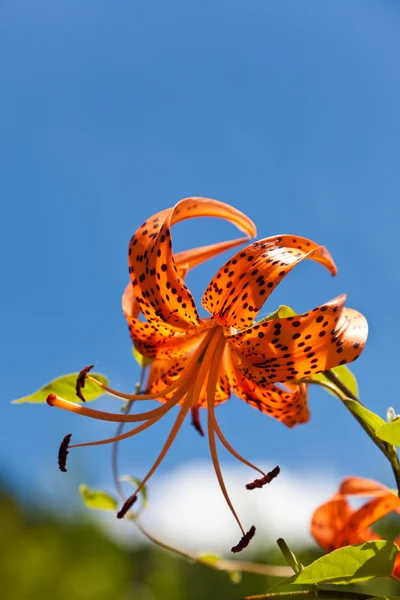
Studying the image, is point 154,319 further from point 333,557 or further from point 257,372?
point 333,557

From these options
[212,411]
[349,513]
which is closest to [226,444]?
[212,411]

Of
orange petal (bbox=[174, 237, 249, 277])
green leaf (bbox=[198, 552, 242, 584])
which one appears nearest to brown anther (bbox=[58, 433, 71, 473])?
orange petal (bbox=[174, 237, 249, 277])

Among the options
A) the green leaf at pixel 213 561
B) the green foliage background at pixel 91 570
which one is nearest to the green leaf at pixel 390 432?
the green leaf at pixel 213 561

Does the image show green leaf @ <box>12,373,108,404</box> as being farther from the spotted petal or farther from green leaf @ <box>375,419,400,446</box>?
green leaf @ <box>375,419,400,446</box>

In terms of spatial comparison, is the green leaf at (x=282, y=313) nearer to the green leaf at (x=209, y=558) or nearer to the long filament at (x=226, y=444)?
the long filament at (x=226, y=444)

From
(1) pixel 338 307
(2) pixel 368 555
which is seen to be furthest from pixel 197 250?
(2) pixel 368 555
